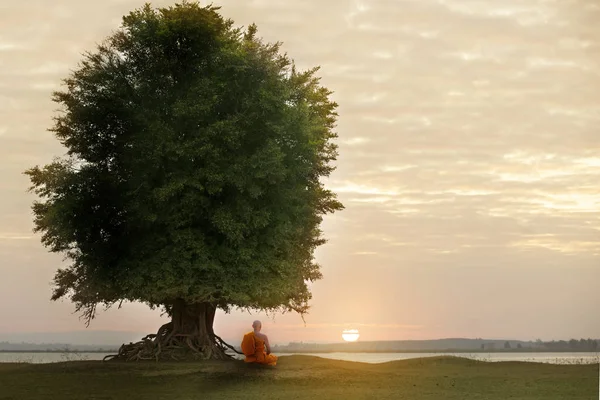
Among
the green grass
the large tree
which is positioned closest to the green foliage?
the large tree

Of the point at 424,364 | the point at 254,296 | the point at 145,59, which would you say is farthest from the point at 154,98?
the point at 424,364

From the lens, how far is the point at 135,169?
3756 cm

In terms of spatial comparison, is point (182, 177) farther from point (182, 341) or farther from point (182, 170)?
point (182, 341)

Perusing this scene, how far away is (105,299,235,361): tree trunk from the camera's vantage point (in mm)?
38938

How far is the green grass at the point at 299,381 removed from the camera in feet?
88.1

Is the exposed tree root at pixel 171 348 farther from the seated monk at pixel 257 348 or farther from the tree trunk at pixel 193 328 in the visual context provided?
the seated monk at pixel 257 348

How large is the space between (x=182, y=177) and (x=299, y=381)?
11.5 meters

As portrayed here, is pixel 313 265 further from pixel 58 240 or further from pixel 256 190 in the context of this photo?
pixel 58 240

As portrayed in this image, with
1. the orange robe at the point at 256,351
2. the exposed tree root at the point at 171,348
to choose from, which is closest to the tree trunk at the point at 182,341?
the exposed tree root at the point at 171,348

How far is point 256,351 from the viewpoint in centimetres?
3175

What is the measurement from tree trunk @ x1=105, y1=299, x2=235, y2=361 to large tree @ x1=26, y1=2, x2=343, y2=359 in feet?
0.24

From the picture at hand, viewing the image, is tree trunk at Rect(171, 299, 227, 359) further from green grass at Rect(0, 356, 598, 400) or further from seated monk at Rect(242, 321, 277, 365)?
seated monk at Rect(242, 321, 277, 365)

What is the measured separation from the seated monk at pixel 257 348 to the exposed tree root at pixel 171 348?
667 centimetres

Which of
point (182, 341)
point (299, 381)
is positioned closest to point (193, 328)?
point (182, 341)
